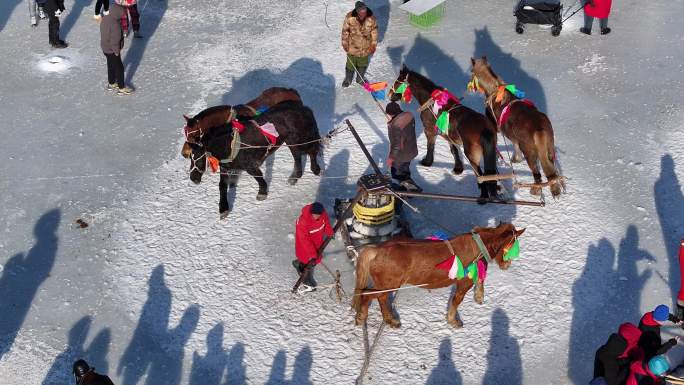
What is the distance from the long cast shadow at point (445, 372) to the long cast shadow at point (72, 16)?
9.62m

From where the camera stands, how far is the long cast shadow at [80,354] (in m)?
7.25

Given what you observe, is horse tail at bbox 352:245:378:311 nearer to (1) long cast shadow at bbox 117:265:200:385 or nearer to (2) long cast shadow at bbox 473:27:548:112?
(1) long cast shadow at bbox 117:265:200:385

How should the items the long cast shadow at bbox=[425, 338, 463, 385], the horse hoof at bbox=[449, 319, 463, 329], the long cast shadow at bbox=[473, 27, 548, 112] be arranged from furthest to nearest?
the long cast shadow at bbox=[473, 27, 548, 112]
the horse hoof at bbox=[449, 319, 463, 329]
the long cast shadow at bbox=[425, 338, 463, 385]

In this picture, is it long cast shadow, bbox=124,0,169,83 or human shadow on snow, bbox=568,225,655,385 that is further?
long cast shadow, bbox=124,0,169,83

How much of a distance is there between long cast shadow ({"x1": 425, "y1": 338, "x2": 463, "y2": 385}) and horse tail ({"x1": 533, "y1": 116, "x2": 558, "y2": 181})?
2.50m

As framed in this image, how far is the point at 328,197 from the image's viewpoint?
9367mm

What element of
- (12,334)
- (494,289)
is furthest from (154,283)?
(494,289)

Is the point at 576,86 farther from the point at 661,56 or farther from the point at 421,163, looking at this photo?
the point at 421,163

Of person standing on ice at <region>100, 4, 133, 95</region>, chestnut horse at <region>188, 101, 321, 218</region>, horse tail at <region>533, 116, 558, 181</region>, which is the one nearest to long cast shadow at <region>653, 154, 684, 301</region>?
horse tail at <region>533, 116, 558, 181</region>

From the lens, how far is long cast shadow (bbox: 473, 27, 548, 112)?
11.1 meters

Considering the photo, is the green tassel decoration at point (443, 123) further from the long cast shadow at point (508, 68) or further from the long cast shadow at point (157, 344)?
the long cast shadow at point (157, 344)

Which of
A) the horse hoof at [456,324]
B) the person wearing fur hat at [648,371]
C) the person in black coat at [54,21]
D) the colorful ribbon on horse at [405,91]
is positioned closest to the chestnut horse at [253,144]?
the colorful ribbon on horse at [405,91]

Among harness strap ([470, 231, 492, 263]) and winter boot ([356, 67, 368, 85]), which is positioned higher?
harness strap ([470, 231, 492, 263])

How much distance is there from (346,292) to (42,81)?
7.06 meters
